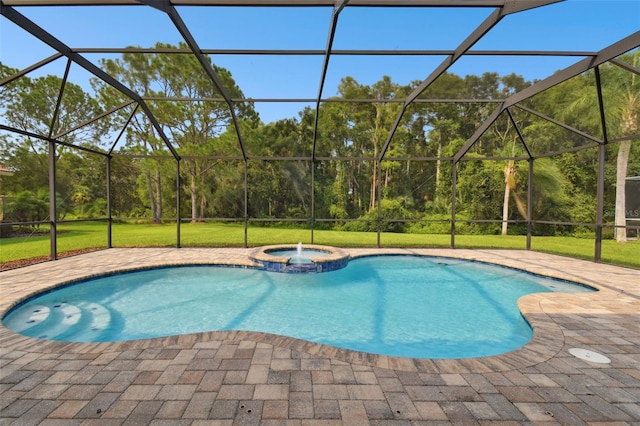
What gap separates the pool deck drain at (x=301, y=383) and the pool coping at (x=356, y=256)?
0.9 inches

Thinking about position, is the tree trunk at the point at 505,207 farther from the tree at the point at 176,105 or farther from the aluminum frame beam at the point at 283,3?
the tree at the point at 176,105

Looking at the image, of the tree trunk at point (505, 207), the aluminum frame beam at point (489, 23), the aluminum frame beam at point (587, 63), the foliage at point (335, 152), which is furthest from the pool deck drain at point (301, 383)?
the tree trunk at point (505, 207)

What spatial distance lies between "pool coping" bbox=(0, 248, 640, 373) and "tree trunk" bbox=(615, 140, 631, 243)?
8.77 m

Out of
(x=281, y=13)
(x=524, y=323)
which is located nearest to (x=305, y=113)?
(x=281, y=13)

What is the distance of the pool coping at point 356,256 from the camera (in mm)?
2510

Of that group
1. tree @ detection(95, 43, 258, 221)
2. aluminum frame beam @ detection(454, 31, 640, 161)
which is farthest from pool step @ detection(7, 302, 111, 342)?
tree @ detection(95, 43, 258, 221)

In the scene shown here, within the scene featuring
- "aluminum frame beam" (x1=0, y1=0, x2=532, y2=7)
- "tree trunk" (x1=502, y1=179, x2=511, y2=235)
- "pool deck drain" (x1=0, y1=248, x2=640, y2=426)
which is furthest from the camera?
"tree trunk" (x1=502, y1=179, x2=511, y2=235)

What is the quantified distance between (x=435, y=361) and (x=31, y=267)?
7.65 meters

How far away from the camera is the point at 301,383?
211cm

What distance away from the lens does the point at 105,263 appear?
643 centimetres

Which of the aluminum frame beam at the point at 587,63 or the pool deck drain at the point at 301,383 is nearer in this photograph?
the pool deck drain at the point at 301,383

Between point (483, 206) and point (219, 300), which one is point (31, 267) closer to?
point (219, 300)

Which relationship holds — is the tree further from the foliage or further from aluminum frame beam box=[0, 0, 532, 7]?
aluminum frame beam box=[0, 0, 532, 7]

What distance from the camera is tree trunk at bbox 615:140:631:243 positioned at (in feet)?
42.8
